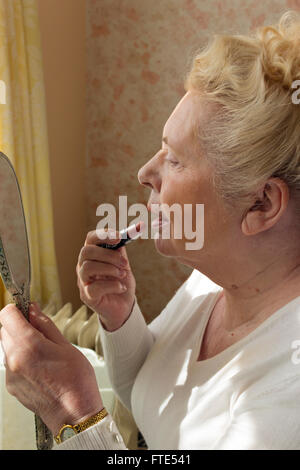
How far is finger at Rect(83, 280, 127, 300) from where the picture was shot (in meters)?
1.09

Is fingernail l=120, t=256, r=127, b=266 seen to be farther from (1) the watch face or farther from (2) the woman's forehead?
(1) the watch face

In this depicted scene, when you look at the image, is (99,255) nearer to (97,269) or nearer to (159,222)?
(97,269)

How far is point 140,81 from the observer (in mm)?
2715

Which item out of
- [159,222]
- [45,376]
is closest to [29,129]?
[159,222]

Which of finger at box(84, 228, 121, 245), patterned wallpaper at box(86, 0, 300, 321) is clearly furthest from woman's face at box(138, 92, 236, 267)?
patterned wallpaper at box(86, 0, 300, 321)

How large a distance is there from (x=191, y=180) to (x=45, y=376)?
1.36ft

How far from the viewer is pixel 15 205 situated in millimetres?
810

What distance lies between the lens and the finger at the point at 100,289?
1094 mm

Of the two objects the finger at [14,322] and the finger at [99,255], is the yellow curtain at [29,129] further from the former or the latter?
the finger at [14,322]

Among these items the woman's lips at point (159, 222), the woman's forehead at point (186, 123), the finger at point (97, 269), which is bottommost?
the finger at point (97, 269)

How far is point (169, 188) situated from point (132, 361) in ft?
1.38

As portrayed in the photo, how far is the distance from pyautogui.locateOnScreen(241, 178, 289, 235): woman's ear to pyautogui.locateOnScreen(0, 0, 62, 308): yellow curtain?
43.3 inches

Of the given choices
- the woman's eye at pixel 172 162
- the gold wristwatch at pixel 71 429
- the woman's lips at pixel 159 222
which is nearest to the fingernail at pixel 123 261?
the woman's lips at pixel 159 222
